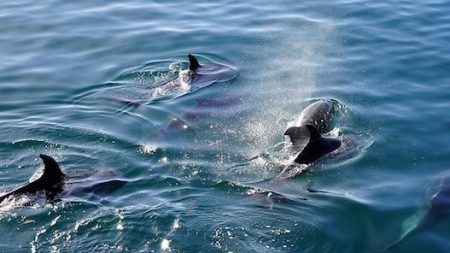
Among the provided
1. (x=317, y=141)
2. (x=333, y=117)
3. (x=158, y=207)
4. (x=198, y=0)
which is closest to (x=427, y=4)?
(x=198, y=0)

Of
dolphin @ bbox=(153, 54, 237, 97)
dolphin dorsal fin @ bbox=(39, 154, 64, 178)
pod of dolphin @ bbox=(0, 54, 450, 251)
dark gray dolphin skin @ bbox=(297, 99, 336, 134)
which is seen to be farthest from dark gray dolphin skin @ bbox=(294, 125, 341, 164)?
dolphin @ bbox=(153, 54, 237, 97)

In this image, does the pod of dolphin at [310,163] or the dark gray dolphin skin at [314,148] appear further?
the dark gray dolphin skin at [314,148]

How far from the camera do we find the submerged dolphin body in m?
11.6

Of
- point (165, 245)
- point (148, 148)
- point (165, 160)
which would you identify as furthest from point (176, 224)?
point (148, 148)

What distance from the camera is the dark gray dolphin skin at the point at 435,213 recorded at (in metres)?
10.8

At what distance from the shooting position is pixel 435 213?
11273mm

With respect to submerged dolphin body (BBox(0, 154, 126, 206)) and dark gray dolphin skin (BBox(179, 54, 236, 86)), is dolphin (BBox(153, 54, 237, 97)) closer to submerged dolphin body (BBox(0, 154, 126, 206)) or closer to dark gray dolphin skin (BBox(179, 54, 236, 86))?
dark gray dolphin skin (BBox(179, 54, 236, 86))

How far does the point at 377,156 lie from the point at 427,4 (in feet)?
34.9

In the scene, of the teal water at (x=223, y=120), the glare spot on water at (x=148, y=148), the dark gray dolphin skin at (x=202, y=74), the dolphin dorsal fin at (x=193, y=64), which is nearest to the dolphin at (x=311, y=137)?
the teal water at (x=223, y=120)

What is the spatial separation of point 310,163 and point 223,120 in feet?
9.15

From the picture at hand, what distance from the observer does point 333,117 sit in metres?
14.4

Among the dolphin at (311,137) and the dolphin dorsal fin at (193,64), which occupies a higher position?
the dolphin dorsal fin at (193,64)

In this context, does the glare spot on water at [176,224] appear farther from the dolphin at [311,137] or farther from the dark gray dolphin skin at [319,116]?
the dark gray dolphin skin at [319,116]

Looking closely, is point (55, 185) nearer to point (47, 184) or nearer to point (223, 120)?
point (47, 184)
